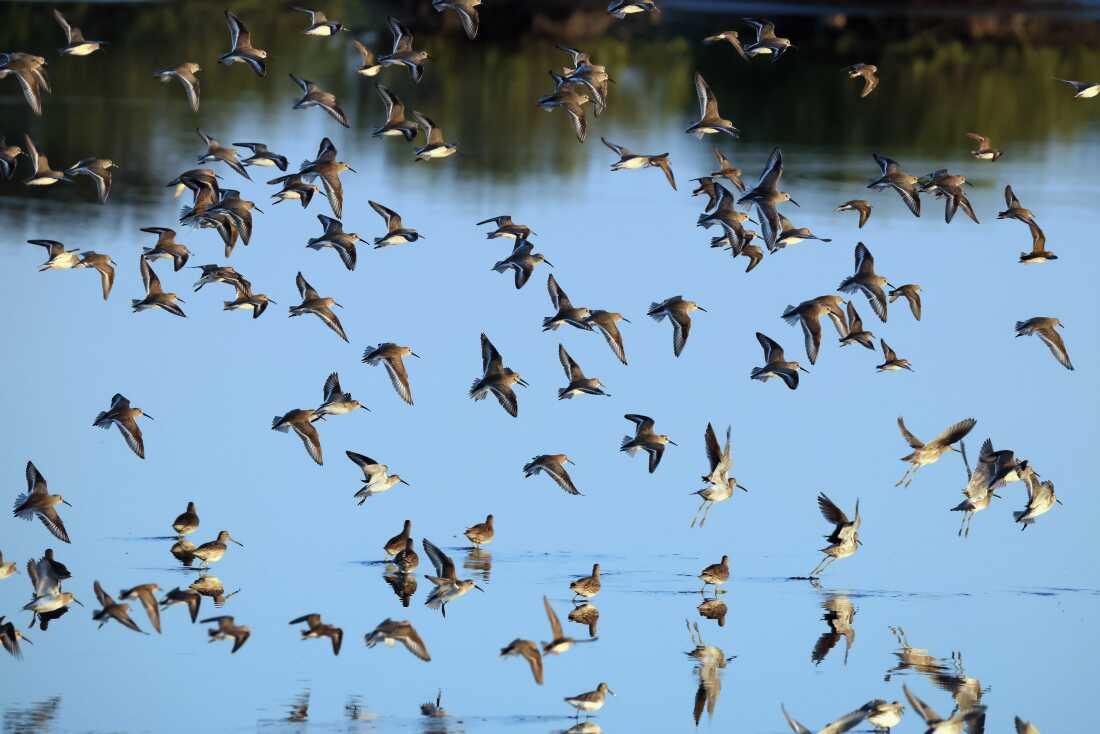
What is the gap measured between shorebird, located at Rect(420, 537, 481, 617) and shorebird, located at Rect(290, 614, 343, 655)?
29.6 inches

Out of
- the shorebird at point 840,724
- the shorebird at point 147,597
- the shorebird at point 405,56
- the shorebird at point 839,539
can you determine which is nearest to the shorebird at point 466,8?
the shorebird at point 405,56

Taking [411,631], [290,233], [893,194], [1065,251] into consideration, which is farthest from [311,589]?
[893,194]

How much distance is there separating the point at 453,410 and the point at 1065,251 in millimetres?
11474

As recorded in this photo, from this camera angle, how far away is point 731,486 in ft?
54.5

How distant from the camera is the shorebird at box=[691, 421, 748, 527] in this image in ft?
53.9

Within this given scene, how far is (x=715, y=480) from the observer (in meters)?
16.4

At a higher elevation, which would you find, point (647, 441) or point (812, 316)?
point (812, 316)

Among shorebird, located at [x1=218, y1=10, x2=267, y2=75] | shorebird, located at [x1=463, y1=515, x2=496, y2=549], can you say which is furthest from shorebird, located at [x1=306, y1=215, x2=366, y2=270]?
shorebird, located at [x1=463, y1=515, x2=496, y2=549]

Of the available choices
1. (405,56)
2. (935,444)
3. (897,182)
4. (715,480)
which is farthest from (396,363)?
(897,182)

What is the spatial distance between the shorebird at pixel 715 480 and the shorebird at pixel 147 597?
430 cm

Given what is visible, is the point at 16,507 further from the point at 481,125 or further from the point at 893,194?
the point at 481,125

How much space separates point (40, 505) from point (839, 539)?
538 cm

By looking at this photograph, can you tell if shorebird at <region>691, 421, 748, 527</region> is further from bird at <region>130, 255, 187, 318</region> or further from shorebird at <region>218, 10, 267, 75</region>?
shorebird at <region>218, 10, 267, 75</region>

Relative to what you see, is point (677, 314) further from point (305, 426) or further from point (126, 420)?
point (126, 420)
